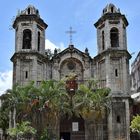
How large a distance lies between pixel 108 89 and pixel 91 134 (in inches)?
220

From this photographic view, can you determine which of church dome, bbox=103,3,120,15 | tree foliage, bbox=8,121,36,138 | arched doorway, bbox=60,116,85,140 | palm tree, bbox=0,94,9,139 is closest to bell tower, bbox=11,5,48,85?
palm tree, bbox=0,94,9,139

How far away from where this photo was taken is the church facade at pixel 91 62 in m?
44.2

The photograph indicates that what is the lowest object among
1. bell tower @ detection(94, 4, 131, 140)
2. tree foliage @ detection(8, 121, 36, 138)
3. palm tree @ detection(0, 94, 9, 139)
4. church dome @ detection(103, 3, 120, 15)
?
tree foliage @ detection(8, 121, 36, 138)

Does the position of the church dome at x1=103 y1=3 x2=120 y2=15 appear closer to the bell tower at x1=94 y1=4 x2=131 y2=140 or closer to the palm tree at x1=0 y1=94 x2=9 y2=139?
the bell tower at x1=94 y1=4 x2=131 y2=140

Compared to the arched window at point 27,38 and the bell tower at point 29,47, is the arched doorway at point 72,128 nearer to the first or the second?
the bell tower at point 29,47

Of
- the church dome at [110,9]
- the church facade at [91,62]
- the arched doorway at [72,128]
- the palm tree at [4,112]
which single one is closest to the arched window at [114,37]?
the church facade at [91,62]

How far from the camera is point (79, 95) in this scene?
133ft

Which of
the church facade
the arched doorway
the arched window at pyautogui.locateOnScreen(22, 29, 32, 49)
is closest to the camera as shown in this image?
the church facade

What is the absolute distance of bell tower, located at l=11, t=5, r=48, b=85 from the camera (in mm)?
45812

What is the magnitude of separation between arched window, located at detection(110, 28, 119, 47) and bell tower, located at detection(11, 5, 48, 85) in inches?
307

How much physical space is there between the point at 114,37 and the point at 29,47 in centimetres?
987

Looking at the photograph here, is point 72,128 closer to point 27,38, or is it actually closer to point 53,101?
point 53,101

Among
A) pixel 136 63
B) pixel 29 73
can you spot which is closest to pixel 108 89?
pixel 29 73

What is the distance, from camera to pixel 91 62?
158ft
